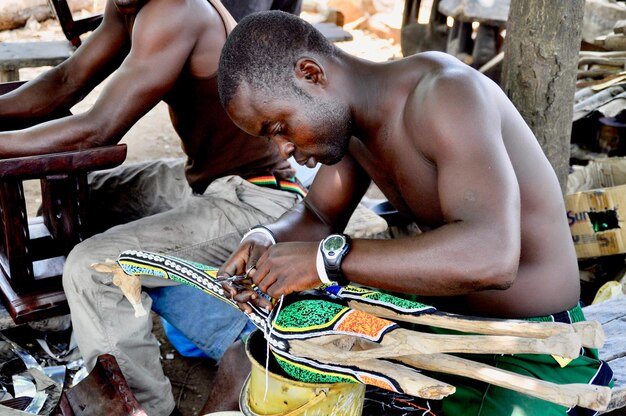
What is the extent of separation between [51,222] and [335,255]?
5.65ft

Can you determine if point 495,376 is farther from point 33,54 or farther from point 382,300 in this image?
point 33,54

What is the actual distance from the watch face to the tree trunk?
182 centimetres

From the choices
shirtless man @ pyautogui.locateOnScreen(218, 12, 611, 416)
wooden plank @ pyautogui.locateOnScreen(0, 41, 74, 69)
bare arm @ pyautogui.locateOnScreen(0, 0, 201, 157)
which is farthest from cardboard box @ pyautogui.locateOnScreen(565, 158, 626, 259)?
wooden plank @ pyautogui.locateOnScreen(0, 41, 74, 69)

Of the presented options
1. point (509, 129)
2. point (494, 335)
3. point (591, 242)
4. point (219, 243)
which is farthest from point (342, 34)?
point (494, 335)

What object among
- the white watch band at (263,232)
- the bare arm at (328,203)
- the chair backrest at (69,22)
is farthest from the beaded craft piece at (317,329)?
the chair backrest at (69,22)

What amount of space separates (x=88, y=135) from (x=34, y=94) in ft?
2.43

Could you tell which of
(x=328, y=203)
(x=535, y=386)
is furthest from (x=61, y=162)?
(x=535, y=386)

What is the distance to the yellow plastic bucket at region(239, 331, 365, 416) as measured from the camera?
2.07m

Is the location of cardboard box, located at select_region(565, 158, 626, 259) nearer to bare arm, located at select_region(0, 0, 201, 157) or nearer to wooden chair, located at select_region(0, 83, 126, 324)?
bare arm, located at select_region(0, 0, 201, 157)

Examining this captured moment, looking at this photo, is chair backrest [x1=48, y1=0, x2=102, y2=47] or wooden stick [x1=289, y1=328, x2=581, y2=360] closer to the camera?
wooden stick [x1=289, y1=328, x2=581, y2=360]

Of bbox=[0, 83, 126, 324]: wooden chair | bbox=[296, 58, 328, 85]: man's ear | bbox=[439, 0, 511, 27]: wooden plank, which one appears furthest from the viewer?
bbox=[439, 0, 511, 27]: wooden plank

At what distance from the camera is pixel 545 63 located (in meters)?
3.54

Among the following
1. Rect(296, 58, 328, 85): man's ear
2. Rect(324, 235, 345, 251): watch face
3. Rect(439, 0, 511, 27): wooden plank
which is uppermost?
Rect(296, 58, 328, 85): man's ear

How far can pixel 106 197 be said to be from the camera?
361 cm
